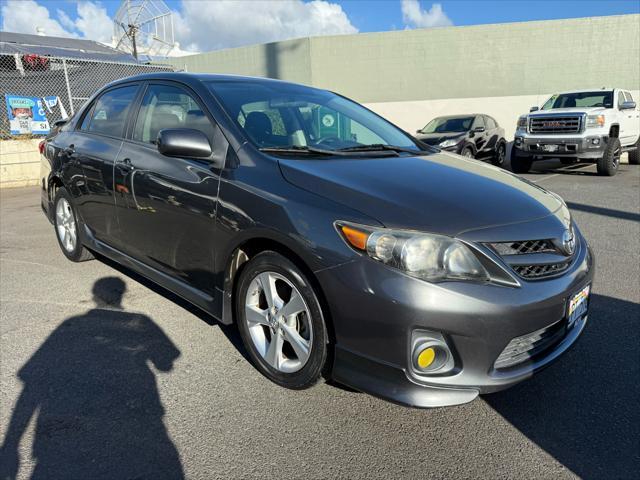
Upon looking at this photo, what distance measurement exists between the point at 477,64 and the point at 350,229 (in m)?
18.8

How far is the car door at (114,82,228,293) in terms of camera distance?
9.45 feet

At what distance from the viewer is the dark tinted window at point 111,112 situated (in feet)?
12.5

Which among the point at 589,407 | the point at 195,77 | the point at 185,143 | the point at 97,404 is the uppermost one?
the point at 195,77

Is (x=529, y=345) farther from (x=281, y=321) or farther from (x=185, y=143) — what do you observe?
(x=185, y=143)

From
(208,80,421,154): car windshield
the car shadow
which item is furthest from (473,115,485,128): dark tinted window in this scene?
the car shadow

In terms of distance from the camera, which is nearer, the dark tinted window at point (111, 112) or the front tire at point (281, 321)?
the front tire at point (281, 321)

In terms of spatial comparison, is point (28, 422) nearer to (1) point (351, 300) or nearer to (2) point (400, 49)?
(1) point (351, 300)

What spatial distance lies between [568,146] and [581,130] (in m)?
0.43

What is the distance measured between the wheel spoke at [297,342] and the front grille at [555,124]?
34.0 feet

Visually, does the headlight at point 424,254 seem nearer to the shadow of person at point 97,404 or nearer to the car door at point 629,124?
the shadow of person at point 97,404

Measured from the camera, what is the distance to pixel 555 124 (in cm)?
1097

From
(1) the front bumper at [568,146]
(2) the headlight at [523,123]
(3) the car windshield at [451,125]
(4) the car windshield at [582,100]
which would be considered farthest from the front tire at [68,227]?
(4) the car windshield at [582,100]

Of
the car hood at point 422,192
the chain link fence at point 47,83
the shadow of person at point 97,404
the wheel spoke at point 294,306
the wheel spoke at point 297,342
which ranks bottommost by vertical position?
the shadow of person at point 97,404

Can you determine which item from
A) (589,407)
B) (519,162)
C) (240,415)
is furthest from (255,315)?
(519,162)
